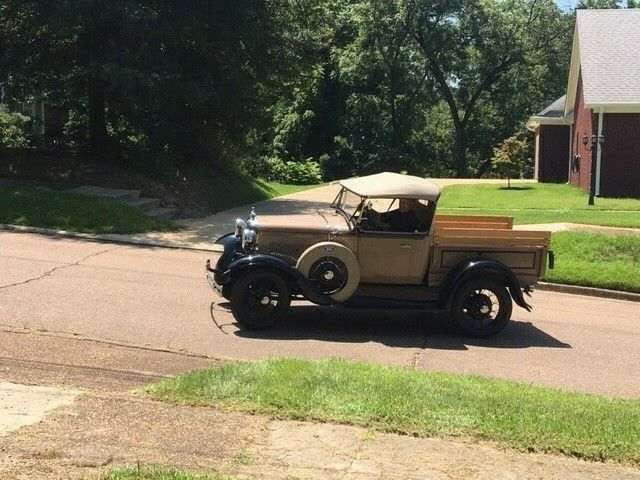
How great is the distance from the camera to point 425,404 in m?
5.73

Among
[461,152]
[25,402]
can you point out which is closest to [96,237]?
[25,402]

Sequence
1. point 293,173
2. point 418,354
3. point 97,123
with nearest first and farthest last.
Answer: point 418,354 < point 97,123 < point 293,173

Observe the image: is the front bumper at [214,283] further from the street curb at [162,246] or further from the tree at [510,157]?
the tree at [510,157]

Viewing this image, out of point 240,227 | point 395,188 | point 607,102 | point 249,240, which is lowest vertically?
point 249,240

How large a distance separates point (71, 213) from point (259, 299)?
8589 mm

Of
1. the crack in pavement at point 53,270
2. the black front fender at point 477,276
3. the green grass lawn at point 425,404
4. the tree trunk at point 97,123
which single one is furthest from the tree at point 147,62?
the green grass lawn at point 425,404

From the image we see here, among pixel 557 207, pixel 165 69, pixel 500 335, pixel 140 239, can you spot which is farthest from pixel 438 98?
pixel 500 335

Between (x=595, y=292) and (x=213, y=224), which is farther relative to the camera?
(x=213, y=224)

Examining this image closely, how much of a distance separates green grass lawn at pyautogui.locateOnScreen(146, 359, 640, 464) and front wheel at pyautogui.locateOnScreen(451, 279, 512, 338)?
2.38 m

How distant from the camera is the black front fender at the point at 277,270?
28.8 feet

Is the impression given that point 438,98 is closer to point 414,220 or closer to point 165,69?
point 165,69

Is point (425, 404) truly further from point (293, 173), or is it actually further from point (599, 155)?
point (293, 173)

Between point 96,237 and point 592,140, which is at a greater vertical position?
point 592,140

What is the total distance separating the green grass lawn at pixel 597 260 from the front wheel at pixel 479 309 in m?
4.58
